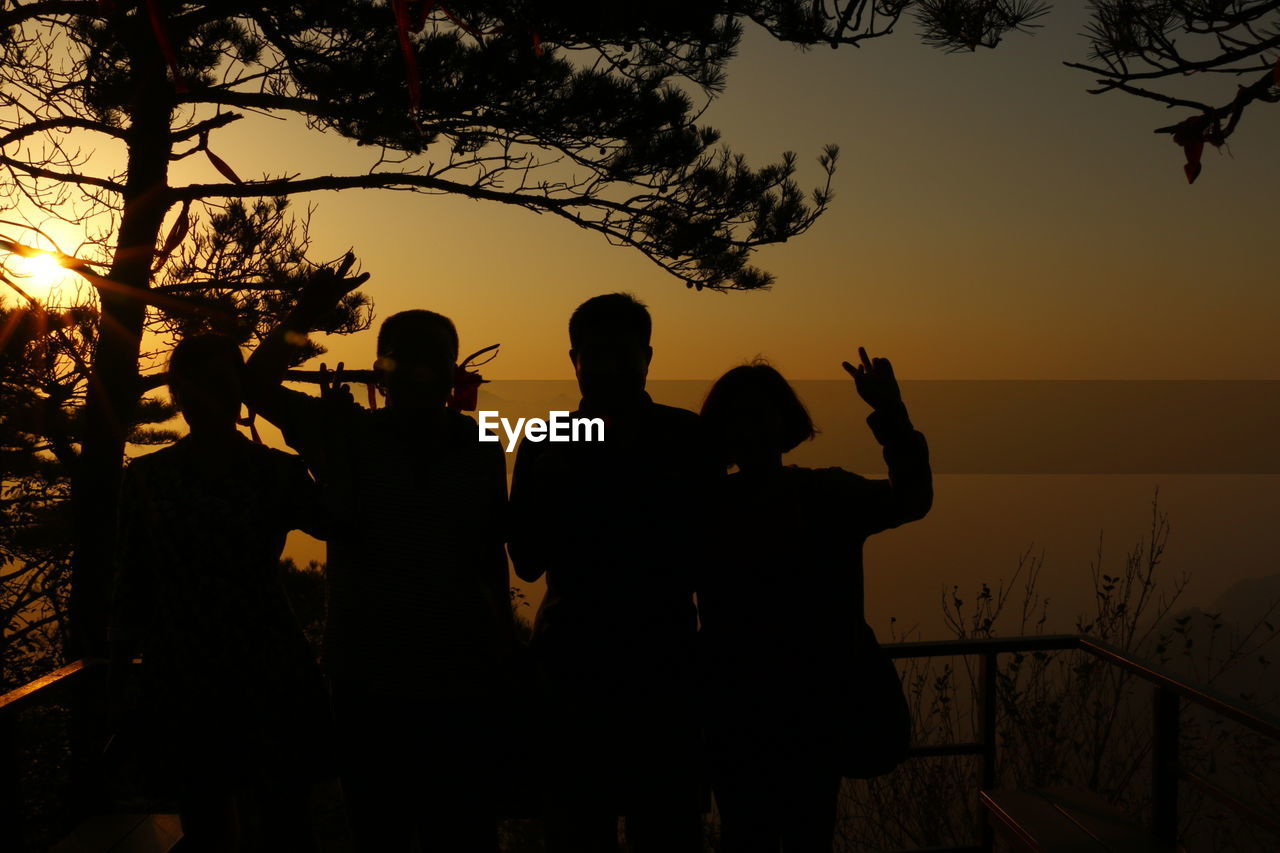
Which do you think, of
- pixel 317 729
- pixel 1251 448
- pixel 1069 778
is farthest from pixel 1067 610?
pixel 1251 448

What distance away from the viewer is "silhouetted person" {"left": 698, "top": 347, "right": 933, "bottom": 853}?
1547 millimetres

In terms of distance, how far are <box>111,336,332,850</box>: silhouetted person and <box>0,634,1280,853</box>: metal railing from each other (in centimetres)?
34

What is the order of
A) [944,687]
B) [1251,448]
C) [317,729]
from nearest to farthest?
[317,729]
[944,687]
[1251,448]

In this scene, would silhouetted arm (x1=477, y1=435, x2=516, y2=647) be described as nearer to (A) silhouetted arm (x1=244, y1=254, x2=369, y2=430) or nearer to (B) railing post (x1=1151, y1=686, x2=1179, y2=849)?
(A) silhouetted arm (x1=244, y1=254, x2=369, y2=430)

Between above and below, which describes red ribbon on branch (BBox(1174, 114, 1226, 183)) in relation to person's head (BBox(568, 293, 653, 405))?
above

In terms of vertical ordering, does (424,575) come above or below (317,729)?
above

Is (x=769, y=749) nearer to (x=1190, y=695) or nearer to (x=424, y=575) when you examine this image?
(x=424, y=575)

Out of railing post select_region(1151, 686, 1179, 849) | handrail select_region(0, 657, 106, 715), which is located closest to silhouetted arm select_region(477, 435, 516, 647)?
handrail select_region(0, 657, 106, 715)

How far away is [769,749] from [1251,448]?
207306 millimetres

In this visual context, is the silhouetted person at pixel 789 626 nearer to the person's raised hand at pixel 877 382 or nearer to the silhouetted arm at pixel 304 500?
the person's raised hand at pixel 877 382

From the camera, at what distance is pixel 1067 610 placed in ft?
177

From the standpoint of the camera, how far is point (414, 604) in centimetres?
154

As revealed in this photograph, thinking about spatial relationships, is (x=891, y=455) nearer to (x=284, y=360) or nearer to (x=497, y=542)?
(x=497, y=542)

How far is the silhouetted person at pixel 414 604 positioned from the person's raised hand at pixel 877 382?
2.08 feet
